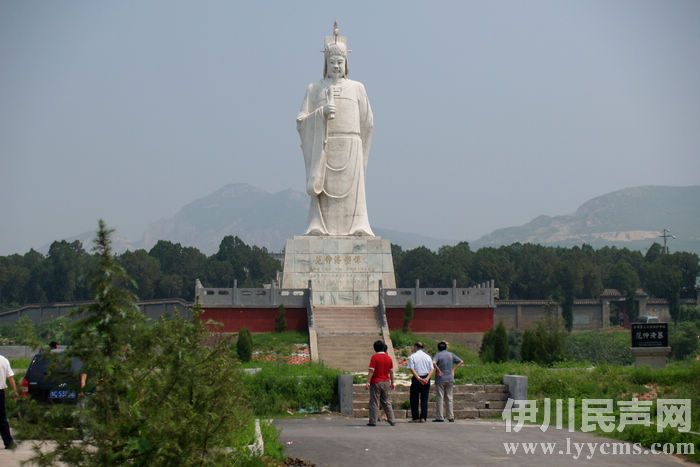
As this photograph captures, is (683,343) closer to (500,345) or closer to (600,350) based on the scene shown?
(600,350)

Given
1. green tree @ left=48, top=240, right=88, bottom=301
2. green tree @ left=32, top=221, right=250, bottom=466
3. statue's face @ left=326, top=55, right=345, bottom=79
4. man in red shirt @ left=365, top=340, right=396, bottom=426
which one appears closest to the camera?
green tree @ left=32, top=221, right=250, bottom=466

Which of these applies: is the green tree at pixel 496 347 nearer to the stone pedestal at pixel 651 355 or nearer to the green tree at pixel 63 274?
the stone pedestal at pixel 651 355

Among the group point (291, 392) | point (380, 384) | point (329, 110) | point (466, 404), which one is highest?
point (329, 110)

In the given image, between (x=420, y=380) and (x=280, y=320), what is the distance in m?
11.7

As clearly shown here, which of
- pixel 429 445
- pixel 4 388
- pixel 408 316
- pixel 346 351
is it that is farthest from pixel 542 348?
pixel 4 388

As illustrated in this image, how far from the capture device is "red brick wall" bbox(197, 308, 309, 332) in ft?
79.9

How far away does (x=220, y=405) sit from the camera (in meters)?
6.95

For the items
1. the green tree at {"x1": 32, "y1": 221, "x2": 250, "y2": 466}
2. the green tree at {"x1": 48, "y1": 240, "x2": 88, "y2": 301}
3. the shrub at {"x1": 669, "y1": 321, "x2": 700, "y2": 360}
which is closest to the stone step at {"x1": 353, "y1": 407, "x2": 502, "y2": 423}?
the green tree at {"x1": 32, "y1": 221, "x2": 250, "y2": 466}

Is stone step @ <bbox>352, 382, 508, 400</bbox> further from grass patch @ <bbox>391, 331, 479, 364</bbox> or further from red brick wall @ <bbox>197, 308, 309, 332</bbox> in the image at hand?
red brick wall @ <bbox>197, 308, 309, 332</bbox>

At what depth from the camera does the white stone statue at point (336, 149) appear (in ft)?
84.0

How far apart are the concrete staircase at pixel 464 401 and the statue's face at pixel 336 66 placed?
1283 centimetres

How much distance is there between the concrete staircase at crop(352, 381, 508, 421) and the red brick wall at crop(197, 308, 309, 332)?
10.1 metres

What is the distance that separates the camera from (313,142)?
84.6 feet

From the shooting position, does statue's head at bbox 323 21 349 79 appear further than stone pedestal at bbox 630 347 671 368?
Yes
